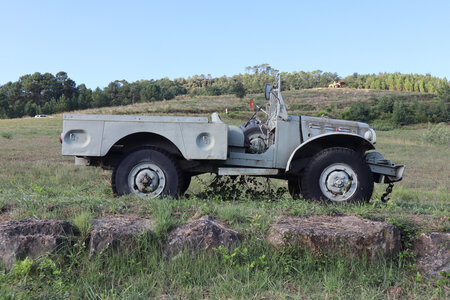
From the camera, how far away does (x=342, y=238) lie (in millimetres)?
4094

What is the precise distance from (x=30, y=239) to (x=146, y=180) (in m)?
A: 1.80

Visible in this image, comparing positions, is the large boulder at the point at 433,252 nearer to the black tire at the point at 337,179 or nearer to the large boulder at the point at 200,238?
the black tire at the point at 337,179

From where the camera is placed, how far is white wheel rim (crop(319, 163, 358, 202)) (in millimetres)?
5406

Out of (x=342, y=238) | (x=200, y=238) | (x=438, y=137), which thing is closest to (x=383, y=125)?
(x=438, y=137)

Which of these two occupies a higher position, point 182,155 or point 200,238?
point 182,155

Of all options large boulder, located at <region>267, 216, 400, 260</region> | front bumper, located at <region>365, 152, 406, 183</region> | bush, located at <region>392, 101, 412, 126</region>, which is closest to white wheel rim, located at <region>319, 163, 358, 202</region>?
front bumper, located at <region>365, 152, 406, 183</region>

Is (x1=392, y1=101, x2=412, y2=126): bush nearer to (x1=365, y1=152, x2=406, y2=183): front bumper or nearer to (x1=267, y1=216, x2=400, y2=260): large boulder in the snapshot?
(x1=365, y1=152, x2=406, y2=183): front bumper

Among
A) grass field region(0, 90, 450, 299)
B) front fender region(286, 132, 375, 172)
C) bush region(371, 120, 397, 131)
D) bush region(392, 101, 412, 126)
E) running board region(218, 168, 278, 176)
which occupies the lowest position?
grass field region(0, 90, 450, 299)

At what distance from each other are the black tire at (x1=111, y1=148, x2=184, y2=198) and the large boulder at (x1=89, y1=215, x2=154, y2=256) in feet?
3.99

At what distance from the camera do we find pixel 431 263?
413 cm

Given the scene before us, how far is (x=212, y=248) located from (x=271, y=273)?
0.62 meters

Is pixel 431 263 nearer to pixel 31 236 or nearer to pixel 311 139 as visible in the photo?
pixel 311 139

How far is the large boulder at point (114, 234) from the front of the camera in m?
3.95

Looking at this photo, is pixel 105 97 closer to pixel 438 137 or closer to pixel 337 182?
pixel 438 137
